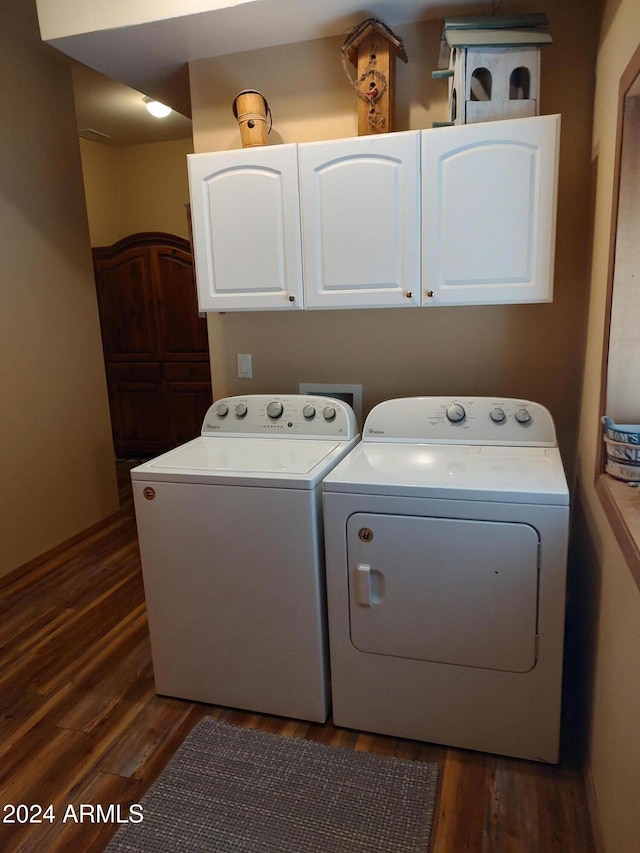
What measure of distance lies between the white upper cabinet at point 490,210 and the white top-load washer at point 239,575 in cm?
75

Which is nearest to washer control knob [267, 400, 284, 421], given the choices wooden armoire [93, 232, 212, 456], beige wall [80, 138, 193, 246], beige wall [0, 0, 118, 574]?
beige wall [0, 0, 118, 574]

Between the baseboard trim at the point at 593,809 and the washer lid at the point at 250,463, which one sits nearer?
the baseboard trim at the point at 593,809

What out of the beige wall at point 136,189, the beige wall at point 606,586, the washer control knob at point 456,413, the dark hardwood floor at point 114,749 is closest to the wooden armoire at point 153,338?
the beige wall at point 136,189

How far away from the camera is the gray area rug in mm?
1428

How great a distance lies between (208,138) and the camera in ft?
7.88

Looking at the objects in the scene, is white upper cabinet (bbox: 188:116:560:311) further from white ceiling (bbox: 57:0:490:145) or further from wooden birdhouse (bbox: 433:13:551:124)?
white ceiling (bbox: 57:0:490:145)

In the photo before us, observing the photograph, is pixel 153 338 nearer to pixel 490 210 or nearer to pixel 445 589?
pixel 490 210

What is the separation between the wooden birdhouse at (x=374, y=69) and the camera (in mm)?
1947

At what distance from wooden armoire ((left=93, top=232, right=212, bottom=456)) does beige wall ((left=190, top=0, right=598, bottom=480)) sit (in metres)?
2.09

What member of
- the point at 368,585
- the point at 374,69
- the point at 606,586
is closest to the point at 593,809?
the point at 606,586

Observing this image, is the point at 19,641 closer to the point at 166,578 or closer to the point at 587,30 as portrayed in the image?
the point at 166,578

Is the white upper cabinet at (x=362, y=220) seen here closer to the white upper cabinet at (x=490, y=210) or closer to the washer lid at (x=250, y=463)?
the white upper cabinet at (x=490, y=210)

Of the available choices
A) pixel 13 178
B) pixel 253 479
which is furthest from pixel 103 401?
pixel 253 479

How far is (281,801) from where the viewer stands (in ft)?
5.07
